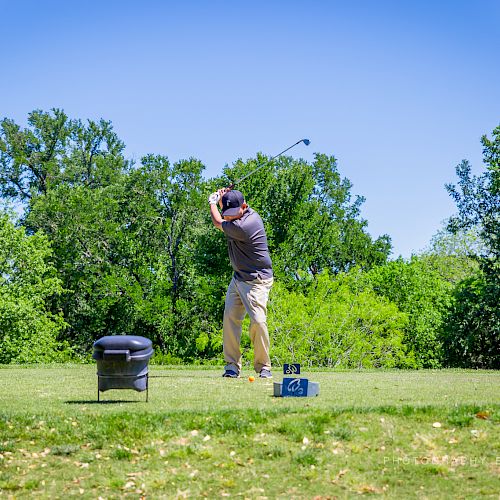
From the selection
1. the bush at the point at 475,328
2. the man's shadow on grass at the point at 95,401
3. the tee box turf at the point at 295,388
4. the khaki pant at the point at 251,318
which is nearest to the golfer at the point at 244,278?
the khaki pant at the point at 251,318

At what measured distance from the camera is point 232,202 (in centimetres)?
1391

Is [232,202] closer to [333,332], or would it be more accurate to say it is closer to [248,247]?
[248,247]

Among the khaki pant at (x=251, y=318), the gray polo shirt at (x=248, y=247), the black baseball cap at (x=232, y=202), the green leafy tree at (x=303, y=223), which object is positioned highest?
the green leafy tree at (x=303, y=223)

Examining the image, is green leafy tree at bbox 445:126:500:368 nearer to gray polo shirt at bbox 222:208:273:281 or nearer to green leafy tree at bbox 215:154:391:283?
green leafy tree at bbox 215:154:391:283

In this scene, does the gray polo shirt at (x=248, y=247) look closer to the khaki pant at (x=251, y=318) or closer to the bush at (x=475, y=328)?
the khaki pant at (x=251, y=318)

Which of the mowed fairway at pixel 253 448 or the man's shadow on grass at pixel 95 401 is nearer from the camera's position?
the mowed fairway at pixel 253 448

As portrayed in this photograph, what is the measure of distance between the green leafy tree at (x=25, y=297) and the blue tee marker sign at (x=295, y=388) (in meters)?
36.5

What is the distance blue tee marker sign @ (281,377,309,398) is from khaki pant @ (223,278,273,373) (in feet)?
8.04

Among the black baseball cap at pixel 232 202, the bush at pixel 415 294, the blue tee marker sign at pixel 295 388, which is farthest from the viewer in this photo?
the bush at pixel 415 294

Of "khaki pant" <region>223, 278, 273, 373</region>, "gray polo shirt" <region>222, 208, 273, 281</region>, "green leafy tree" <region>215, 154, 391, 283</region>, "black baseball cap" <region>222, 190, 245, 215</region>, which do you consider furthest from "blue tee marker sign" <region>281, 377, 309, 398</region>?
"green leafy tree" <region>215, 154, 391, 283</region>

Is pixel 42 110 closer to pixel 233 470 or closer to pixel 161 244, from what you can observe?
pixel 161 244

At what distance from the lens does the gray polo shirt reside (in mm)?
13812

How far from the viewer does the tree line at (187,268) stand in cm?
4075

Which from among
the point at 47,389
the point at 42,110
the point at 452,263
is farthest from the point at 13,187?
the point at 47,389
